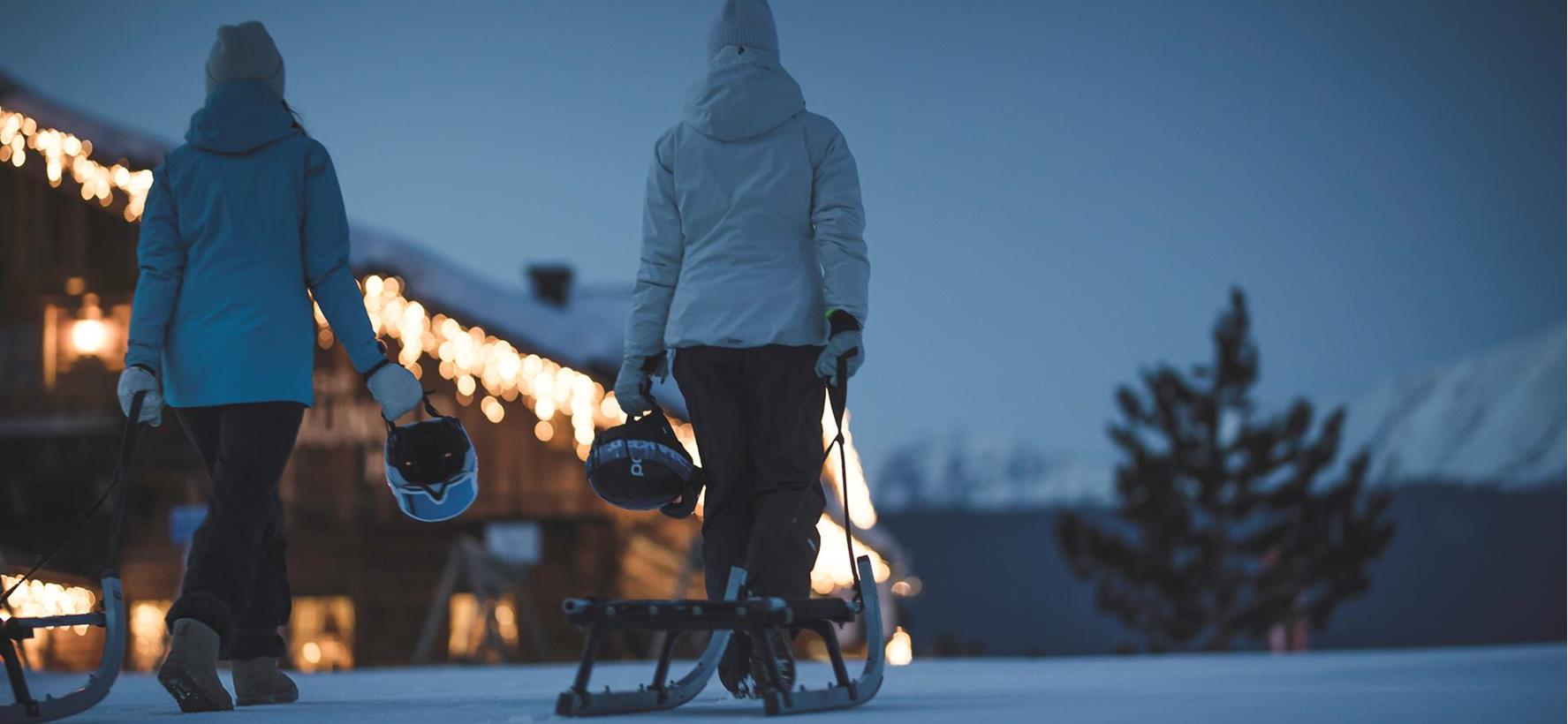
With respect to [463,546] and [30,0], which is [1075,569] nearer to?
[463,546]

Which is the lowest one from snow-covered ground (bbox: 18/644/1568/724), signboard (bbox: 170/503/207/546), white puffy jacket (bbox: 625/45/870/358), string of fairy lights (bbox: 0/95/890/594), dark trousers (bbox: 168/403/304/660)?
snow-covered ground (bbox: 18/644/1568/724)

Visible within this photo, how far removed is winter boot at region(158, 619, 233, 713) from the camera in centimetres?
422

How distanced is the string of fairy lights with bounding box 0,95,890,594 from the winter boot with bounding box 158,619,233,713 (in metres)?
15.9

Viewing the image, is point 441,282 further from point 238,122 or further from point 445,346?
point 238,122

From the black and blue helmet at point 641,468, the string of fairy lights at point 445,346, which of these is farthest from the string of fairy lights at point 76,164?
the black and blue helmet at point 641,468

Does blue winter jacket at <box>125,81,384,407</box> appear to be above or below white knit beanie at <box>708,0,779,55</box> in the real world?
below

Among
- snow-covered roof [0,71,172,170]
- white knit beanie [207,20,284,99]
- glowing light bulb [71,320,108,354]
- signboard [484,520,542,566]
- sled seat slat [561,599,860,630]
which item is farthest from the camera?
glowing light bulb [71,320,108,354]

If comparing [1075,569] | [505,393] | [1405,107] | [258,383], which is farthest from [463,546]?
[1405,107]

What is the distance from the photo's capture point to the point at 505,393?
21.8 m

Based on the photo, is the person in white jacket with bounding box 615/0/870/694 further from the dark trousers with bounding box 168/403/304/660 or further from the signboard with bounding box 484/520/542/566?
the signboard with bounding box 484/520/542/566

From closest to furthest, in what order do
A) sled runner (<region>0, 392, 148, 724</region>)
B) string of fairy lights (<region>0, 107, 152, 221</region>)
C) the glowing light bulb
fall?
sled runner (<region>0, 392, 148, 724</region>), string of fairy lights (<region>0, 107, 152, 221</region>), the glowing light bulb

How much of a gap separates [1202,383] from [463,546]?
26.6 m

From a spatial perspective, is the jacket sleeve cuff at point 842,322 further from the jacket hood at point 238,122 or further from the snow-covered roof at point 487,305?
the snow-covered roof at point 487,305

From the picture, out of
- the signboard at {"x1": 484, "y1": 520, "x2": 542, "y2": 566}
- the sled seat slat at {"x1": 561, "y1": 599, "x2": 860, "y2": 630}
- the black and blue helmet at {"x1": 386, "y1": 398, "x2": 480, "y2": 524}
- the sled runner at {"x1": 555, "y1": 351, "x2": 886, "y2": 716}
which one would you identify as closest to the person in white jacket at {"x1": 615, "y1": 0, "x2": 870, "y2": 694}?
the sled runner at {"x1": 555, "y1": 351, "x2": 886, "y2": 716}
